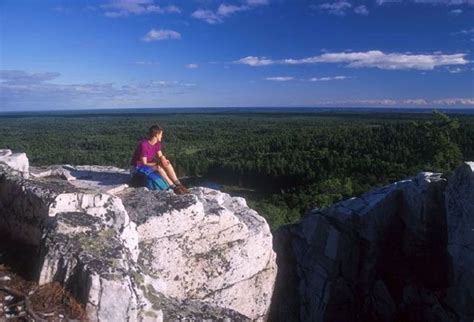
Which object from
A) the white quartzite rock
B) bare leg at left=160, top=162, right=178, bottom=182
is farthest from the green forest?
bare leg at left=160, top=162, right=178, bottom=182

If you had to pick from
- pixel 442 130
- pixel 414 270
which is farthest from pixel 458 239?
pixel 442 130

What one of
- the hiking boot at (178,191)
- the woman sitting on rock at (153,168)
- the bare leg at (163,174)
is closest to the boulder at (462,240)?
the woman sitting on rock at (153,168)

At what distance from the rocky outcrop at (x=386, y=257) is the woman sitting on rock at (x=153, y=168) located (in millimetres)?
4875

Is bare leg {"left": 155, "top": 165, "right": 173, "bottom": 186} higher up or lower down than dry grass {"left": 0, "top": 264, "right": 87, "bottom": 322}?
higher up

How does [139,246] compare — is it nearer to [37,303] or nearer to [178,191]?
[178,191]

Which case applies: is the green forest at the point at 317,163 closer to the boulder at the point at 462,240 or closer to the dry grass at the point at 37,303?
the boulder at the point at 462,240

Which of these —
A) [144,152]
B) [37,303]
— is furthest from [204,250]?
[37,303]

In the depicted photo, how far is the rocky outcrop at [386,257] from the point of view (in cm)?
1319

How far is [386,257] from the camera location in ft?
50.9

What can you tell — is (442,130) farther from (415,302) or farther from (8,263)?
(8,263)

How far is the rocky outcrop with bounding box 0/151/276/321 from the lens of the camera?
257 inches

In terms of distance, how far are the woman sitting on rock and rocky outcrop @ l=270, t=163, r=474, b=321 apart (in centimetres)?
487

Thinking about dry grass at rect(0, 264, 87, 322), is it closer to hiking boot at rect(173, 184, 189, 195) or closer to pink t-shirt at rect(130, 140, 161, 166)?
hiking boot at rect(173, 184, 189, 195)

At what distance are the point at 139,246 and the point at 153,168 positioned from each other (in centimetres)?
327
